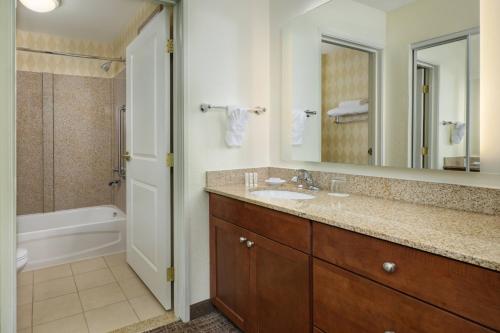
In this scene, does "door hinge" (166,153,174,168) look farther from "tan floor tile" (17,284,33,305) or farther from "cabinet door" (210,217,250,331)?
"tan floor tile" (17,284,33,305)

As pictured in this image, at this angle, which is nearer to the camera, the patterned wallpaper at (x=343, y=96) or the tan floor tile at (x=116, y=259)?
the patterned wallpaper at (x=343, y=96)

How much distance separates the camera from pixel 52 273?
2828mm

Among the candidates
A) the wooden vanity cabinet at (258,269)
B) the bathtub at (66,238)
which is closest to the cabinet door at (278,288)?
the wooden vanity cabinet at (258,269)

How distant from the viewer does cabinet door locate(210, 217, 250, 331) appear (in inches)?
69.9

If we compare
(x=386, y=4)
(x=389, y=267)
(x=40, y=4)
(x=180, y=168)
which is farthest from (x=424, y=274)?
(x=40, y=4)

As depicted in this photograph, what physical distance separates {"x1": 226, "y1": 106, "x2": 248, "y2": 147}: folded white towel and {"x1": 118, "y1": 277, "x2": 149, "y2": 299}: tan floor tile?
1.35 m

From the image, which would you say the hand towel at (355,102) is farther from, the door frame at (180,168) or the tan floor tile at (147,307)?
the tan floor tile at (147,307)

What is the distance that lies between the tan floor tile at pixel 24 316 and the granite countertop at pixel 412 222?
1636 mm

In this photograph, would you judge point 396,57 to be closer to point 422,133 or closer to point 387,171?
→ point 422,133

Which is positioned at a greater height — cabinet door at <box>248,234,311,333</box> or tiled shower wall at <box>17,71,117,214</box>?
tiled shower wall at <box>17,71,117,214</box>

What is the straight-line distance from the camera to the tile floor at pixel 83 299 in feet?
6.70

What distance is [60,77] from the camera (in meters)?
3.78

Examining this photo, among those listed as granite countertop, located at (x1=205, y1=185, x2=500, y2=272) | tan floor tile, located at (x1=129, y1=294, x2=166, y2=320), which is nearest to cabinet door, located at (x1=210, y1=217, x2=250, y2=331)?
granite countertop, located at (x1=205, y1=185, x2=500, y2=272)

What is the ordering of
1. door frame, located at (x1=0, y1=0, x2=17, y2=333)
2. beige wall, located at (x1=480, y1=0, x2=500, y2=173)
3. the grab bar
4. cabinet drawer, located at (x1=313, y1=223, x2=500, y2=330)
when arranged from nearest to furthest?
cabinet drawer, located at (x1=313, y1=223, x2=500, y2=330) < beige wall, located at (x1=480, y1=0, x2=500, y2=173) < door frame, located at (x1=0, y1=0, x2=17, y2=333) < the grab bar
